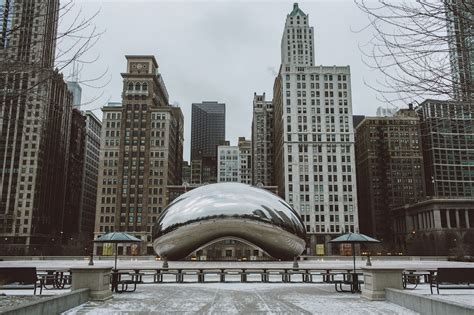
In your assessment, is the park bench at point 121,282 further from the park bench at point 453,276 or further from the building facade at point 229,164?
the building facade at point 229,164

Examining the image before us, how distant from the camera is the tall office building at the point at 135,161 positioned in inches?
4441

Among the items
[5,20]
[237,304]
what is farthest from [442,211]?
[5,20]

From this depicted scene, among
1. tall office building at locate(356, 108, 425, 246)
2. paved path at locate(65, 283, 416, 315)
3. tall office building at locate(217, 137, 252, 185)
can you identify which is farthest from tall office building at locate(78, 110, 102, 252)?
paved path at locate(65, 283, 416, 315)

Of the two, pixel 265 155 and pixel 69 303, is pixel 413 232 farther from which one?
pixel 69 303

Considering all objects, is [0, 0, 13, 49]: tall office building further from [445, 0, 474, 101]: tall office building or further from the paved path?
[445, 0, 474, 101]: tall office building

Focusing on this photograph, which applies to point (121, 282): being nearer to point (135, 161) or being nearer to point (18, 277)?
point (18, 277)

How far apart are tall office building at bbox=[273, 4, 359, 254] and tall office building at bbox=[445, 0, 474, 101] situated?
308 feet

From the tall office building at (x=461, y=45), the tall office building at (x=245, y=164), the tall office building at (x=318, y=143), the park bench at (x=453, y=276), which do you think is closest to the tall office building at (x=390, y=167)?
the tall office building at (x=318, y=143)

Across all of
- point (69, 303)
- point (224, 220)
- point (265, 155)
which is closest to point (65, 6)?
point (69, 303)

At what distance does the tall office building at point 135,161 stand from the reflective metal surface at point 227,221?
7396cm

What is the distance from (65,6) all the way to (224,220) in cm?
2811

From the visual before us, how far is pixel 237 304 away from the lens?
12.5 m

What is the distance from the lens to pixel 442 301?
30.7 feet

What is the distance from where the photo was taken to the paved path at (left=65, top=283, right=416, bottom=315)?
436 inches
